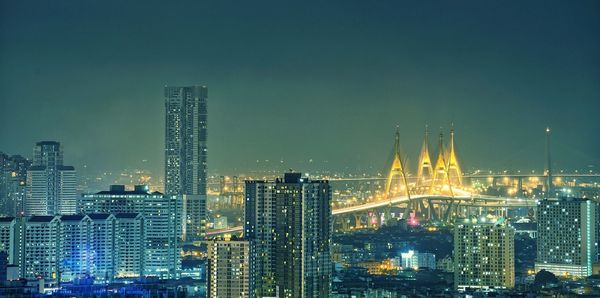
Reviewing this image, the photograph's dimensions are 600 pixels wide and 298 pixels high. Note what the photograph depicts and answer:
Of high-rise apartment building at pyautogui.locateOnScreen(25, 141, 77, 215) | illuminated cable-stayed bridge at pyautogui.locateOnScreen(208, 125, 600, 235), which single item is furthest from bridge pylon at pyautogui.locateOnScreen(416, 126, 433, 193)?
high-rise apartment building at pyautogui.locateOnScreen(25, 141, 77, 215)

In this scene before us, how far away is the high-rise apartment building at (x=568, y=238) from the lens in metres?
18.1

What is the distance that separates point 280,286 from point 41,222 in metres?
3.80

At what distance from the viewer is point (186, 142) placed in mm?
22578

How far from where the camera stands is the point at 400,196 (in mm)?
26109

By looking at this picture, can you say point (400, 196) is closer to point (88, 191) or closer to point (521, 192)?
point (521, 192)

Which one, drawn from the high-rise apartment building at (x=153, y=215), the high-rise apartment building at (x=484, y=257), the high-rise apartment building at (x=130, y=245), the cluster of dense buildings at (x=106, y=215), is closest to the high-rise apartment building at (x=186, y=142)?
the cluster of dense buildings at (x=106, y=215)

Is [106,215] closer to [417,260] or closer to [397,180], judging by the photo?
[417,260]

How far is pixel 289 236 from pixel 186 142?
8.42m

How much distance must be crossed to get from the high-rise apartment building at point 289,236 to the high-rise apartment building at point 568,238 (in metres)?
4.13

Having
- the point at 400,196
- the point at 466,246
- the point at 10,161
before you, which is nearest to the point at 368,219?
the point at 400,196

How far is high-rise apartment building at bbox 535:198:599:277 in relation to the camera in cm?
1806

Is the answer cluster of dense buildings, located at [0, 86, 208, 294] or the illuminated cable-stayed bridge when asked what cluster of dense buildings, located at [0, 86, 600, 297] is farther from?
the illuminated cable-stayed bridge

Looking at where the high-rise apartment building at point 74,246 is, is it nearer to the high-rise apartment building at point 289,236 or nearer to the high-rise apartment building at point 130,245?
the high-rise apartment building at point 130,245

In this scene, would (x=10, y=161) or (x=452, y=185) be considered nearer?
(x=10, y=161)
